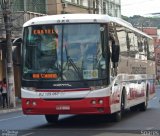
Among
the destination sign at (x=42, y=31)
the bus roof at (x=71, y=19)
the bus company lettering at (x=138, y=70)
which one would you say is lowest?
the bus company lettering at (x=138, y=70)

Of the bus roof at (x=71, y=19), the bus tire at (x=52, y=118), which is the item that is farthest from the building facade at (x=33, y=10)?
the bus roof at (x=71, y=19)

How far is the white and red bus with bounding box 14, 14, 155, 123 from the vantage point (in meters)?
16.9

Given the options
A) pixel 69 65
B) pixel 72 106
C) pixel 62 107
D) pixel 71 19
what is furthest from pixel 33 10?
pixel 72 106

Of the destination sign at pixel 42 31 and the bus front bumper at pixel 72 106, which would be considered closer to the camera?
the bus front bumper at pixel 72 106

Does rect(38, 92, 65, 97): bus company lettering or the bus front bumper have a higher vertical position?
rect(38, 92, 65, 97): bus company lettering

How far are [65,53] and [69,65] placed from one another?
1.27 ft

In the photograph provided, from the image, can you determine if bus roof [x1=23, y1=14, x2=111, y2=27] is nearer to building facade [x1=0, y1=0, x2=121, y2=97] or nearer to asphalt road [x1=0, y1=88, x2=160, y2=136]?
asphalt road [x1=0, y1=88, x2=160, y2=136]

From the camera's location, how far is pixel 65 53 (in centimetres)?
1719

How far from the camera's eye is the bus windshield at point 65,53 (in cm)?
1706

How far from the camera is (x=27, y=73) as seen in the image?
1744 cm

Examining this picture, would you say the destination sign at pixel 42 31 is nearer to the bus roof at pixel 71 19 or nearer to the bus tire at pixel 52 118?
the bus roof at pixel 71 19

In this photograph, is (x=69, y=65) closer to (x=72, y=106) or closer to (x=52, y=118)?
(x=72, y=106)

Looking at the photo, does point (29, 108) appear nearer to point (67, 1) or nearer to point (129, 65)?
point (129, 65)

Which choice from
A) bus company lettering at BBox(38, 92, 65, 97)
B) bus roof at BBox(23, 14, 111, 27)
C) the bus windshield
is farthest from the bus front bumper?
bus roof at BBox(23, 14, 111, 27)
